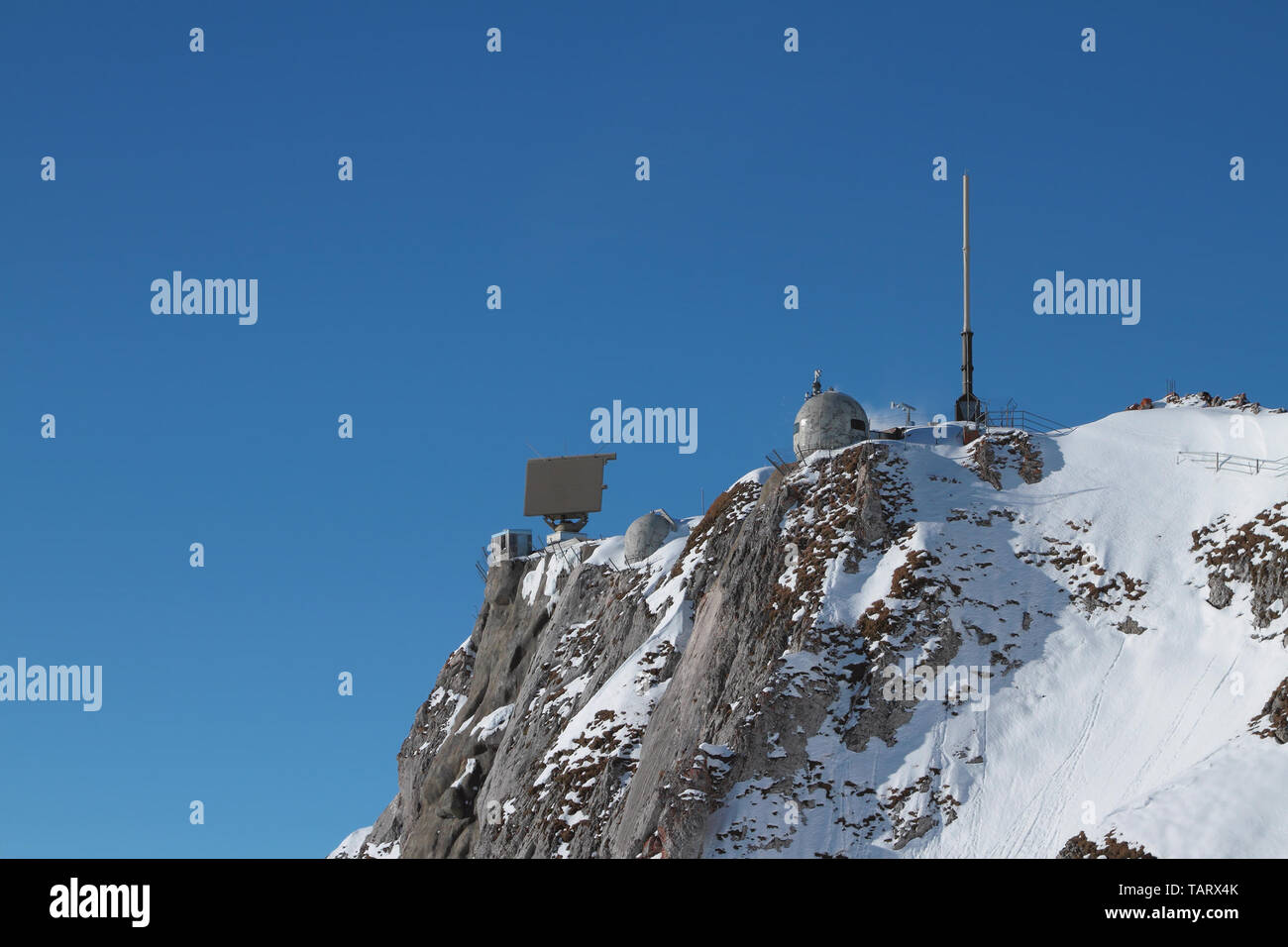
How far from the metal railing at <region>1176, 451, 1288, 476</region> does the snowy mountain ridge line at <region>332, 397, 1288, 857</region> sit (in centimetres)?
51

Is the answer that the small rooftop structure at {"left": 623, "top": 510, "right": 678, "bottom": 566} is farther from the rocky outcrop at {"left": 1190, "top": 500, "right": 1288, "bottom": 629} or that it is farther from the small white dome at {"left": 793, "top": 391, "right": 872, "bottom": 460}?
the rocky outcrop at {"left": 1190, "top": 500, "right": 1288, "bottom": 629}

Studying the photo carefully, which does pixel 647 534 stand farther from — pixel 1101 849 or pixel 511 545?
pixel 1101 849

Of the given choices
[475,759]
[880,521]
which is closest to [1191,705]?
[880,521]

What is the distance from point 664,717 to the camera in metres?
58.0

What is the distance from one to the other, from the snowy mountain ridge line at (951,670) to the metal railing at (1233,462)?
19.9 inches

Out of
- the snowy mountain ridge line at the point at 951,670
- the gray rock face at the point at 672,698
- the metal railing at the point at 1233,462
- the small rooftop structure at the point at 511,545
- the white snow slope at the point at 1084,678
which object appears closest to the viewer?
the white snow slope at the point at 1084,678

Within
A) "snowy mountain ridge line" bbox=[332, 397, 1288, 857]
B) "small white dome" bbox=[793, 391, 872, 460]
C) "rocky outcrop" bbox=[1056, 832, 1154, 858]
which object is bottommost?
"rocky outcrop" bbox=[1056, 832, 1154, 858]

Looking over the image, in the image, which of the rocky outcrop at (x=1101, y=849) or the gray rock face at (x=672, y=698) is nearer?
the rocky outcrop at (x=1101, y=849)

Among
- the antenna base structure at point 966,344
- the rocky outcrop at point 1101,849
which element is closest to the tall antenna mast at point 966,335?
the antenna base structure at point 966,344

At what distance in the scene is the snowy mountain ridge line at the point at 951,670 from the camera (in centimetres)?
4769

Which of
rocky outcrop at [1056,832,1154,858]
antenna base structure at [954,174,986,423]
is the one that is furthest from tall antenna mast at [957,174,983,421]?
rocky outcrop at [1056,832,1154,858]

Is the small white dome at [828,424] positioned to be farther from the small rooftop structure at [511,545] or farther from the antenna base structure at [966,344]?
the small rooftop structure at [511,545]

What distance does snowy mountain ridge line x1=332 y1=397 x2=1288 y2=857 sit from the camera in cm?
4769

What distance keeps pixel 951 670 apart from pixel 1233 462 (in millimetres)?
16540
